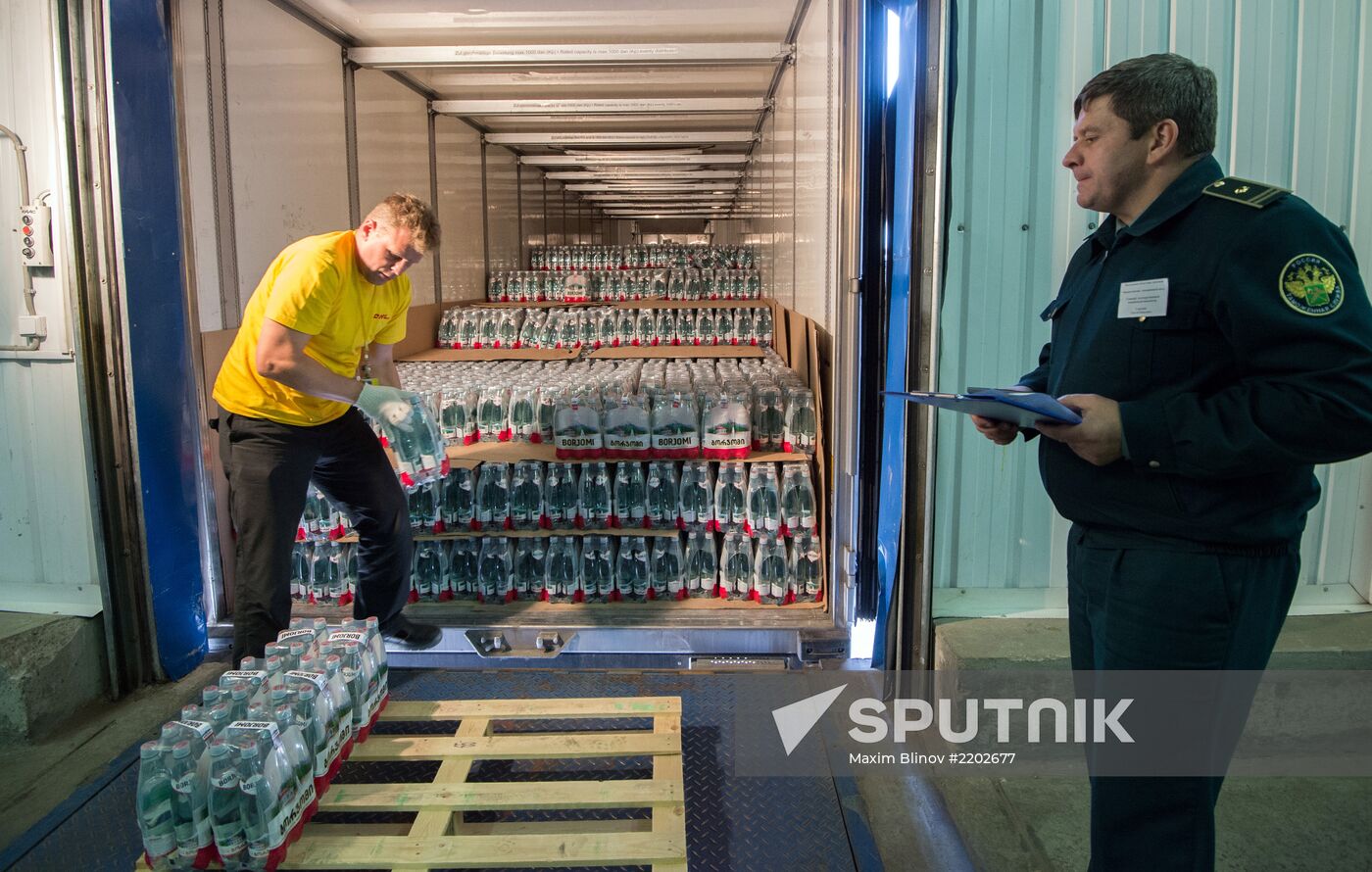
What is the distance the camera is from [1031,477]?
3703 millimetres

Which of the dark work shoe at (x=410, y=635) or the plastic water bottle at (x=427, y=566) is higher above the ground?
the plastic water bottle at (x=427, y=566)

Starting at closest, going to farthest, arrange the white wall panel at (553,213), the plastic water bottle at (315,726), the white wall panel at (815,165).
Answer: the plastic water bottle at (315,726)
the white wall panel at (815,165)
the white wall panel at (553,213)

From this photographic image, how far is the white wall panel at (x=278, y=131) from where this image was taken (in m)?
4.37

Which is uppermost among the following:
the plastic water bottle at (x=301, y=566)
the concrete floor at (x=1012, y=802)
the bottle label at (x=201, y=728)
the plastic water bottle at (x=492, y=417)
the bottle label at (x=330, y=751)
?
the plastic water bottle at (x=492, y=417)

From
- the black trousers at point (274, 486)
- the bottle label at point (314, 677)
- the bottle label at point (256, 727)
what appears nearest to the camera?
the bottle label at point (256, 727)

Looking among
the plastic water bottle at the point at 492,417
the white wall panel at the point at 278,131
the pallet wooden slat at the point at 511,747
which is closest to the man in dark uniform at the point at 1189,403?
the pallet wooden slat at the point at 511,747

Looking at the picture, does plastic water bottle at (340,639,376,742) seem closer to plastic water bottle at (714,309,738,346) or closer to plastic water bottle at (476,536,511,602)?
plastic water bottle at (476,536,511,602)

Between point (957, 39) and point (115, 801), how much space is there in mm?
3848

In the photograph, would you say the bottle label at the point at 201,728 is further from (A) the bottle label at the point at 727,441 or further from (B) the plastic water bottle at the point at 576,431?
(A) the bottle label at the point at 727,441

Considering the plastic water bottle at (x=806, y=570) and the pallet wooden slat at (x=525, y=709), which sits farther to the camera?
the plastic water bottle at (x=806, y=570)

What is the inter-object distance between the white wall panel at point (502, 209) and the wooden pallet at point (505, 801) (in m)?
6.24

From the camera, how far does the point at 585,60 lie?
5.54 m

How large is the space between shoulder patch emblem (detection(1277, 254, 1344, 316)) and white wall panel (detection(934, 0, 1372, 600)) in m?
1.92

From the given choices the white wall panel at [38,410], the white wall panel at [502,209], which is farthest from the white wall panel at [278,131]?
the white wall panel at [502,209]
